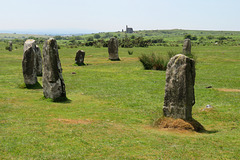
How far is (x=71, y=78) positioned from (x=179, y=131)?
1724cm

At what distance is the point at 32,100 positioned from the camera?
18.3 metres

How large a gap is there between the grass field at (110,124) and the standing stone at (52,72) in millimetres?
800

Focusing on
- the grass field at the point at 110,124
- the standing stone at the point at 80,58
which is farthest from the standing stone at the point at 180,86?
the standing stone at the point at 80,58

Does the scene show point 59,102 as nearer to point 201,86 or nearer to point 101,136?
point 101,136

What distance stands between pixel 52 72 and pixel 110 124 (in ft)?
21.6

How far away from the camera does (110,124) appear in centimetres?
1345

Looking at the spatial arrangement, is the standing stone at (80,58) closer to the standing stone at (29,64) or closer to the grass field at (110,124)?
the grass field at (110,124)

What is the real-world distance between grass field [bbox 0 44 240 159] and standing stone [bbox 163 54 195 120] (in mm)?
1029

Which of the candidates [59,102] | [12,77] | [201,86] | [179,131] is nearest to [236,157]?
[179,131]

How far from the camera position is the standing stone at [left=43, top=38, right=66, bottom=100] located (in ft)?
59.4

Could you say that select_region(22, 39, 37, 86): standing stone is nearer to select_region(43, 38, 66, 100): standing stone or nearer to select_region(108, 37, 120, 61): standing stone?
select_region(43, 38, 66, 100): standing stone

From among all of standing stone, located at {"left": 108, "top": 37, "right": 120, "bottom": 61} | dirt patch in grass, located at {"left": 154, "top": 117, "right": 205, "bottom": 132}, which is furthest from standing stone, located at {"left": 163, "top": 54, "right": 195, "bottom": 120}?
standing stone, located at {"left": 108, "top": 37, "right": 120, "bottom": 61}

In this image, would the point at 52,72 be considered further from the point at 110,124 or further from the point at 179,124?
the point at 179,124

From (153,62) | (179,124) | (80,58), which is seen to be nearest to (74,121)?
(179,124)
